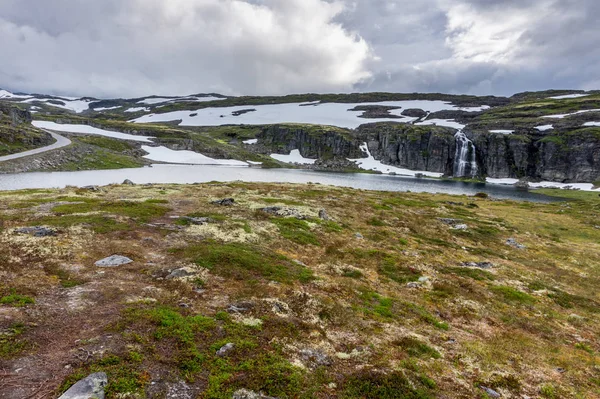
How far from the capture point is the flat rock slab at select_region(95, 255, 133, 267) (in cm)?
1856

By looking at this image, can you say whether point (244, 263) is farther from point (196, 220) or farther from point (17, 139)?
point (17, 139)

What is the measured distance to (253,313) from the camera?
15211mm

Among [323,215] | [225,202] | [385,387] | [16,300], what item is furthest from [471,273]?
[16,300]

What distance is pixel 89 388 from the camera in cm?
869

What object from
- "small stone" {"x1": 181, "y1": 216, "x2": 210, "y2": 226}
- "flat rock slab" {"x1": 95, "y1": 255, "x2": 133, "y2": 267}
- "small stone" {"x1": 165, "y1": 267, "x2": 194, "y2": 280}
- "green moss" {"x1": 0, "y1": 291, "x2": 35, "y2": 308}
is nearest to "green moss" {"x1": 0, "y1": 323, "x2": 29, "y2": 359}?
"green moss" {"x1": 0, "y1": 291, "x2": 35, "y2": 308}

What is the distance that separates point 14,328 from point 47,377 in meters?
3.53

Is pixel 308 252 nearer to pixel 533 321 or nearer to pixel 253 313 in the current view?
pixel 253 313

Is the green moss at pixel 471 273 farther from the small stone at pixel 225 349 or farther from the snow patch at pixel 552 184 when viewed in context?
the snow patch at pixel 552 184

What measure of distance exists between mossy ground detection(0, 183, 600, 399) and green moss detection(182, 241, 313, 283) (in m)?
0.14

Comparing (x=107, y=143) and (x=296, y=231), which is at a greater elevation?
(x=107, y=143)

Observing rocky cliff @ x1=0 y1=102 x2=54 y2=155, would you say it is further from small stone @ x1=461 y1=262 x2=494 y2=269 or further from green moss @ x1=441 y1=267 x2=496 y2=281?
small stone @ x1=461 y1=262 x2=494 y2=269

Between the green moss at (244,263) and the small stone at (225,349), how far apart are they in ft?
23.4

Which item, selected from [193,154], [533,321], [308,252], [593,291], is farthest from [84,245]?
[193,154]

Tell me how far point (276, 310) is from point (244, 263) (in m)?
5.94
